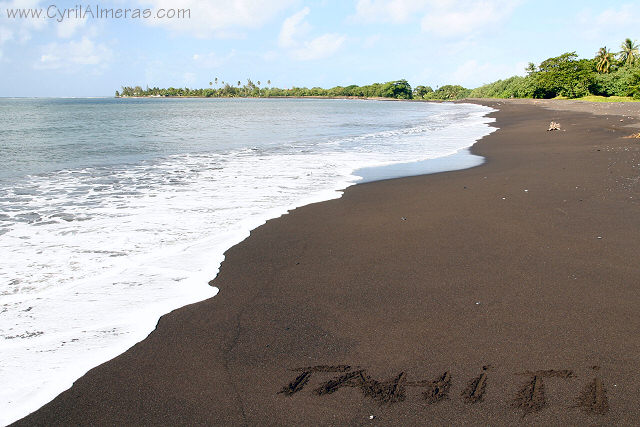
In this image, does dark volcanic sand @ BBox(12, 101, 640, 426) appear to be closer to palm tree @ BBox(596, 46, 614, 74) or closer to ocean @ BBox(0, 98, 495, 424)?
ocean @ BBox(0, 98, 495, 424)

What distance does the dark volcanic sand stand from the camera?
2.67 meters

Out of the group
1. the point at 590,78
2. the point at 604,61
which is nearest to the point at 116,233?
the point at 590,78

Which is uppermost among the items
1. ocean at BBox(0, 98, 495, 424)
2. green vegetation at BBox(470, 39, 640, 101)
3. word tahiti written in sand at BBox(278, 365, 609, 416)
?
green vegetation at BBox(470, 39, 640, 101)

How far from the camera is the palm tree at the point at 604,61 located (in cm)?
8219

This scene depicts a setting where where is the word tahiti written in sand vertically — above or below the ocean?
below

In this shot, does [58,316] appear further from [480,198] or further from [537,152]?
[537,152]

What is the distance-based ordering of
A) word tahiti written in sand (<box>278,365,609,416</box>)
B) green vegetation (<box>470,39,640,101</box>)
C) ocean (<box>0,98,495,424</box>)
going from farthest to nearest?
green vegetation (<box>470,39,640,101</box>) < ocean (<box>0,98,495,424</box>) < word tahiti written in sand (<box>278,365,609,416</box>)

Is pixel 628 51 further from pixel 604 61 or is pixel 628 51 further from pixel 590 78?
pixel 590 78

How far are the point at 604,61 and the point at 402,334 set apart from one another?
334 feet

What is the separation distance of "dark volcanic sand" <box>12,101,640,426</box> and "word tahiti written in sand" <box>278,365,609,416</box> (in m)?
0.01

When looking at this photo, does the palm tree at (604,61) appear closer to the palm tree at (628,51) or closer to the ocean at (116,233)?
the palm tree at (628,51)

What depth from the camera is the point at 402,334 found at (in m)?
3.47

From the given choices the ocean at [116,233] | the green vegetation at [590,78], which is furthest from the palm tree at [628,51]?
the ocean at [116,233]

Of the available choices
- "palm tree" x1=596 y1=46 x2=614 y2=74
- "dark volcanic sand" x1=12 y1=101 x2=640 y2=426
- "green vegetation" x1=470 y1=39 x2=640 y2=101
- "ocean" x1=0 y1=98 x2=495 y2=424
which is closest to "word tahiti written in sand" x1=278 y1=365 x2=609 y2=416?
"dark volcanic sand" x1=12 y1=101 x2=640 y2=426
